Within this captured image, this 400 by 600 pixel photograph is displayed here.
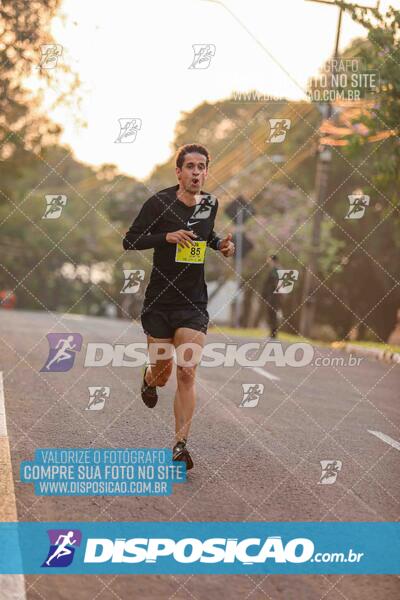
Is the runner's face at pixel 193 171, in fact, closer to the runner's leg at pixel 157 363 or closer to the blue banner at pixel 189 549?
the runner's leg at pixel 157 363

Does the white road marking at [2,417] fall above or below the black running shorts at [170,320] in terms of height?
below

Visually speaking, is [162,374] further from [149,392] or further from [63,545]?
[63,545]

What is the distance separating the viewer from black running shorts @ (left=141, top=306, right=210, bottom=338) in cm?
714

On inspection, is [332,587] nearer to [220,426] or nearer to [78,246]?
[220,426]

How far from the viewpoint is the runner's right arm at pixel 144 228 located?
23.2 feet

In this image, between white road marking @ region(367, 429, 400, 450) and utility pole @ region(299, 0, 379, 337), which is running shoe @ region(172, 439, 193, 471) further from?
utility pole @ region(299, 0, 379, 337)

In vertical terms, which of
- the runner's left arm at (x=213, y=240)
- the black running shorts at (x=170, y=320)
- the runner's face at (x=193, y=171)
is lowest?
the black running shorts at (x=170, y=320)

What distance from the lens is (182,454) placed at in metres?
6.98

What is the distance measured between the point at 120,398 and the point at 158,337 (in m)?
3.46

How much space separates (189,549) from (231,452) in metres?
2.58

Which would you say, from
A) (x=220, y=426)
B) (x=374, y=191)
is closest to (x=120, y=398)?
(x=220, y=426)

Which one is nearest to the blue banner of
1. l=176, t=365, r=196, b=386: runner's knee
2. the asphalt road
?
the asphalt road

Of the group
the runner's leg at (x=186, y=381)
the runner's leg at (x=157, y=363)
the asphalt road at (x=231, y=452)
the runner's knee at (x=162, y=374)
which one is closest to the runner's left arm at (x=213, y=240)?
the runner's leg at (x=186, y=381)

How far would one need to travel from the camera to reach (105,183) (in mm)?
72000
